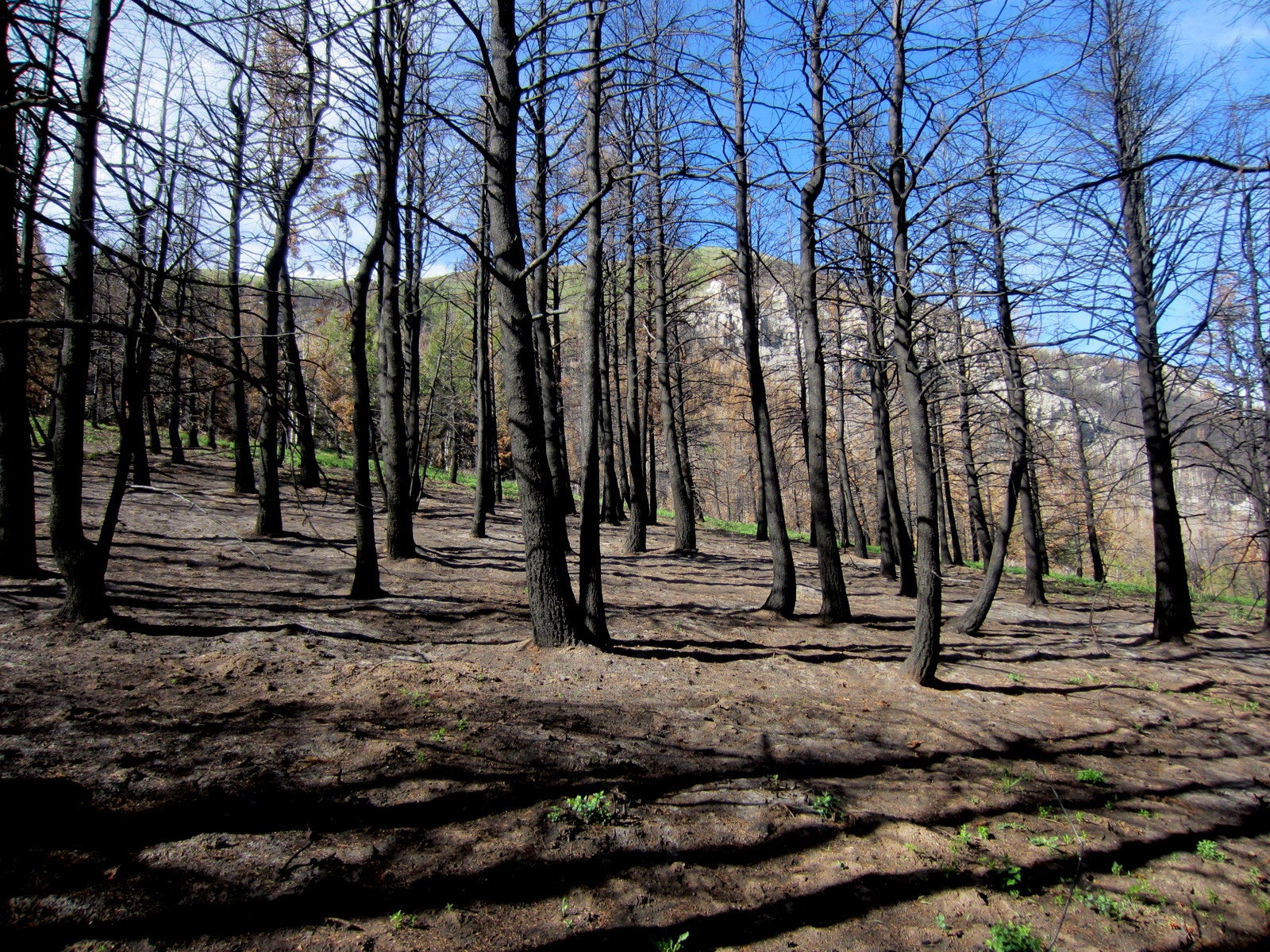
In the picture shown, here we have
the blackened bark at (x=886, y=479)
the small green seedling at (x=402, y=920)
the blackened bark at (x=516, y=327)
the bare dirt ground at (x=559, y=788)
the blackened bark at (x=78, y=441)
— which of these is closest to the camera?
the small green seedling at (x=402, y=920)

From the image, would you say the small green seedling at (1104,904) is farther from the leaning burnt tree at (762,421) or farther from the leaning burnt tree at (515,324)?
the leaning burnt tree at (762,421)

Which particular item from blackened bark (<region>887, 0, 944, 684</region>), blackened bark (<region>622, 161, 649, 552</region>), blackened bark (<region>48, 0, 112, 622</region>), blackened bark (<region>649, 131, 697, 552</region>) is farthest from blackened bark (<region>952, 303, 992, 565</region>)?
blackened bark (<region>48, 0, 112, 622</region>)

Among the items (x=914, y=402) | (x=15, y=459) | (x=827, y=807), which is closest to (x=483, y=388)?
(x=15, y=459)

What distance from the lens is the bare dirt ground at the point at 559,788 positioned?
281 cm

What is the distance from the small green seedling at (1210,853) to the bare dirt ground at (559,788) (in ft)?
0.09

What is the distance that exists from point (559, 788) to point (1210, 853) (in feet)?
14.4

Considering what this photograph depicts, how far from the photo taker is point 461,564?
977cm

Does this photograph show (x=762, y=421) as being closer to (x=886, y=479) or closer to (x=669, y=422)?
(x=669, y=422)

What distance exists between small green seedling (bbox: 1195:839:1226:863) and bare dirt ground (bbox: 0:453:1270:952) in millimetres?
29

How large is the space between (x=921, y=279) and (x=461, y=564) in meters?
7.31

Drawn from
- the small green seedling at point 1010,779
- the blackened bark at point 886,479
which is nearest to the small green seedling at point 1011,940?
the small green seedling at point 1010,779

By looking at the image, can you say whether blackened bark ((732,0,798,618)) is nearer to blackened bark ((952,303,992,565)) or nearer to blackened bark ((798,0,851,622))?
blackened bark ((798,0,851,622))

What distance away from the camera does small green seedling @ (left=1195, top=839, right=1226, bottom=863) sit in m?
4.29

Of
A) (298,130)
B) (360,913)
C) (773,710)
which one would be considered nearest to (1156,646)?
(773,710)
